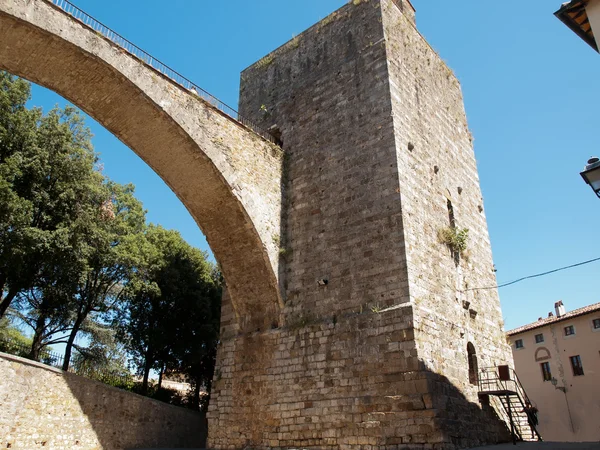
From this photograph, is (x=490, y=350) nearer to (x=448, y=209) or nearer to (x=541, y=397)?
(x=448, y=209)

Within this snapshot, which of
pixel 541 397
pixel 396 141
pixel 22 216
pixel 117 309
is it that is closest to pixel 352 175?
pixel 396 141

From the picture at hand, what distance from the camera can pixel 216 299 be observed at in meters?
18.2

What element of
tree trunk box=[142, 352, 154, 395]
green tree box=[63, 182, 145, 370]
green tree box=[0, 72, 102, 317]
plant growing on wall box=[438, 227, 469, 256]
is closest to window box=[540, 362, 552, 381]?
plant growing on wall box=[438, 227, 469, 256]

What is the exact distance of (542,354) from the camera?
23641 mm

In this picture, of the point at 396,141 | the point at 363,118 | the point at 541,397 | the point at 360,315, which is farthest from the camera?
the point at 541,397

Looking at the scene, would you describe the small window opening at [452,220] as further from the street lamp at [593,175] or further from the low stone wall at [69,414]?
the low stone wall at [69,414]

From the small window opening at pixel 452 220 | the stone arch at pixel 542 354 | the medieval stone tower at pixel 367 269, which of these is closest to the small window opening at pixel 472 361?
the medieval stone tower at pixel 367 269

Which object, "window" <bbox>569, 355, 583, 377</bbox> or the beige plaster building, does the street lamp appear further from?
"window" <bbox>569, 355, 583, 377</bbox>

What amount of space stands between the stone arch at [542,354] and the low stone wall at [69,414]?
679 inches

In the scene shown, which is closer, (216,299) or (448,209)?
(448,209)

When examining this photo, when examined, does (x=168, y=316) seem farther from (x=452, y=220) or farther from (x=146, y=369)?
(x=452, y=220)

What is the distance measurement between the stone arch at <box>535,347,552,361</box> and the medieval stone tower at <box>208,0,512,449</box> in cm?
1307

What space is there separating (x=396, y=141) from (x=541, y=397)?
17899mm

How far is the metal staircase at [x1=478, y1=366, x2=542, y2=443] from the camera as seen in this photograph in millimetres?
10094
